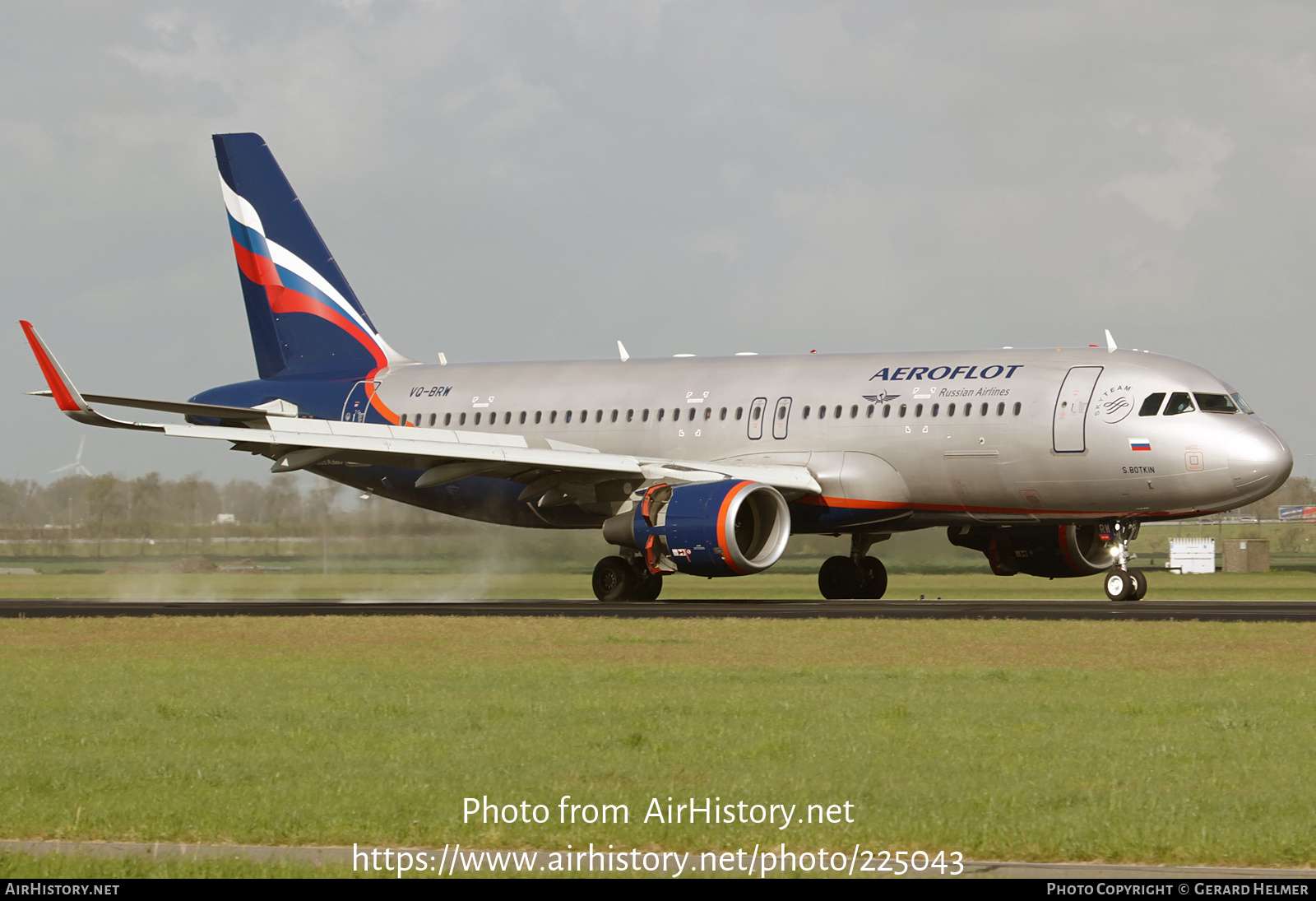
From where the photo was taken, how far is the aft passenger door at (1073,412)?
2792 centimetres

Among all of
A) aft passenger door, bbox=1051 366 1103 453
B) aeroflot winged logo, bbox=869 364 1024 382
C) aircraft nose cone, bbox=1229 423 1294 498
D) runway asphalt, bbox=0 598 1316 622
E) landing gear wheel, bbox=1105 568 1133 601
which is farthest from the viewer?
aeroflot winged logo, bbox=869 364 1024 382

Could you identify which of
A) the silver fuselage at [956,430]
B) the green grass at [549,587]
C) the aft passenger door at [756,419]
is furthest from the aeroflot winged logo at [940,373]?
the green grass at [549,587]

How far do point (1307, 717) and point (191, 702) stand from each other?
9.28 meters

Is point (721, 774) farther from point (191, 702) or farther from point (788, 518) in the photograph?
point (788, 518)

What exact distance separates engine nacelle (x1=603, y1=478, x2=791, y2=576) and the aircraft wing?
2.76 ft

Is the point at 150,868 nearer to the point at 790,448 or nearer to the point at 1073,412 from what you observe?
the point at 1073,412

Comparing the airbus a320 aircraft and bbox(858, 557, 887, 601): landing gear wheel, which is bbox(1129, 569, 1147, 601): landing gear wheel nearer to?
the airbus a320 aircraft

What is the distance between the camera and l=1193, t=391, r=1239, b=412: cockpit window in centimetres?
2772

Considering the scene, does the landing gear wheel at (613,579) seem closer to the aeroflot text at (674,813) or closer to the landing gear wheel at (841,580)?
the landing gear wheel at (841,580)

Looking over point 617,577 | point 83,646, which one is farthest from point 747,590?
point 83,646

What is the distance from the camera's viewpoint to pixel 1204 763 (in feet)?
35.2

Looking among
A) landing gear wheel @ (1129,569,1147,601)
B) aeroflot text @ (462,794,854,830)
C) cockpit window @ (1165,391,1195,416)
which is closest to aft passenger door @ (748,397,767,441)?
landing gear wheel @ (1129,569,1147,601)

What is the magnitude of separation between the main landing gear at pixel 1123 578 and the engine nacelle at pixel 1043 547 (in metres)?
1.84
